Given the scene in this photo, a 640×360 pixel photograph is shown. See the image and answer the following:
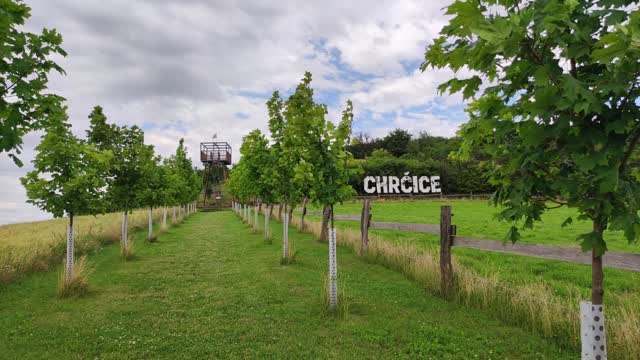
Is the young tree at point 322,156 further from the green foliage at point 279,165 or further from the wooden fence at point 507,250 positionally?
the green foliage at point 279,165

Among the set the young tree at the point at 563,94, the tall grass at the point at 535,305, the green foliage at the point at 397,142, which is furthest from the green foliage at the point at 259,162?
the green foliage at the point at 397,142

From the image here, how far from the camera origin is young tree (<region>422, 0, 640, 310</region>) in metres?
2.34

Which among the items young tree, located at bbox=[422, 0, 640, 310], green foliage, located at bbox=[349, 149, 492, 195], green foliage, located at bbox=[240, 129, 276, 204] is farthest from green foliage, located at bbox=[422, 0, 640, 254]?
green foliage, located at bbox=[349, 149, 492, 195]

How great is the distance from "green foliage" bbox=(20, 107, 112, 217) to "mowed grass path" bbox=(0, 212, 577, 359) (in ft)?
6.40

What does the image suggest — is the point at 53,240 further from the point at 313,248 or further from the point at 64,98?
the point at 64,98

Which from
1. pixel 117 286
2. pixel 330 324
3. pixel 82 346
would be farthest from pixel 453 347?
pixel 117 286

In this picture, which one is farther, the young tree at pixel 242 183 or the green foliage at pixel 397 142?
the green foliage at pixel 397 142

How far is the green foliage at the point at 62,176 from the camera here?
27.6ft

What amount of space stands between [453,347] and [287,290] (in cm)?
402

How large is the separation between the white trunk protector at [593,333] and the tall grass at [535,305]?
6.29 feet

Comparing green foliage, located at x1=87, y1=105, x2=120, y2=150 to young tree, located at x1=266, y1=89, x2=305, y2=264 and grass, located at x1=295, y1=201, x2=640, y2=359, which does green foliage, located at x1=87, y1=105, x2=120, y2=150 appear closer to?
young tree, located at x1=266, y1=89, x2=305, y2=264

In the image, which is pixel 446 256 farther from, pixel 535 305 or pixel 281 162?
pixel 281 162

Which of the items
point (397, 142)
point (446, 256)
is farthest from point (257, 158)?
point (397, 142)

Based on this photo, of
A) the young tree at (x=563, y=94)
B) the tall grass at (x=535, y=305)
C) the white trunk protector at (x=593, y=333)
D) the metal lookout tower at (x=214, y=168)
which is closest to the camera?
the young tree at (x=563, y=94)
